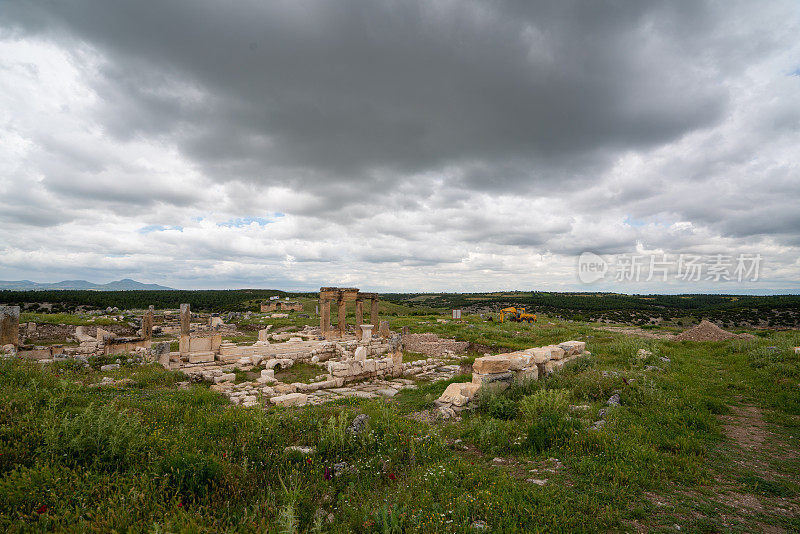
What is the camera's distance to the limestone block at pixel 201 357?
1677 cm

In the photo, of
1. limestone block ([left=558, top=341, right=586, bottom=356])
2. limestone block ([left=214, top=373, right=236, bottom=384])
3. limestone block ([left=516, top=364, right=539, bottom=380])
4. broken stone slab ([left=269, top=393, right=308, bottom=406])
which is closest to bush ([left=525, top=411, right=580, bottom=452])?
limestone block ([left=516, top=364, right=539, bottom=380])

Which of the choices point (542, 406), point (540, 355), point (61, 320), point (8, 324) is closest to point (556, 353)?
point (540, 355)

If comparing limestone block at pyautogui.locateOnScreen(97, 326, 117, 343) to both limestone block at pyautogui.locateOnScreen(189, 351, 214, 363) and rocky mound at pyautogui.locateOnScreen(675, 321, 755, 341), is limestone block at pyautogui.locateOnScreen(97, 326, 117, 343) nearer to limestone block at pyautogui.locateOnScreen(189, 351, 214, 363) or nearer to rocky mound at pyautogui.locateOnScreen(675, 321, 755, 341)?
limestone block at pyautogui.locateOnScreen(189, 351, 214, 363)

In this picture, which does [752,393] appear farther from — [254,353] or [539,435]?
[254,353]

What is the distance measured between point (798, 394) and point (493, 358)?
23.7 feet

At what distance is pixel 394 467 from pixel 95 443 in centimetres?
408

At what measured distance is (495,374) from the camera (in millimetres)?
10156

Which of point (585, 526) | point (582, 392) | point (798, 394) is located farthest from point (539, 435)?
point (798, 394)

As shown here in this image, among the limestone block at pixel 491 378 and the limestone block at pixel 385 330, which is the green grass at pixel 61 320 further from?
the limestone block at pixel 491 378

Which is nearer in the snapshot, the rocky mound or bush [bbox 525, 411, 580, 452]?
bush [bbox 525, 411, 580, 452]

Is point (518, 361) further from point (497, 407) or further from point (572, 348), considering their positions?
point (572, 348)

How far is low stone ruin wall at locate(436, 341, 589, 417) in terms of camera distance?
898cm

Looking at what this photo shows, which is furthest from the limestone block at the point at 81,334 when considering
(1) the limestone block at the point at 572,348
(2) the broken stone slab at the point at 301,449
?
(1) the limestone block at the point at 572,348

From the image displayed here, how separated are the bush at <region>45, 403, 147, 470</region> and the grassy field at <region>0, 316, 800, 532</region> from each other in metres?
0.02
